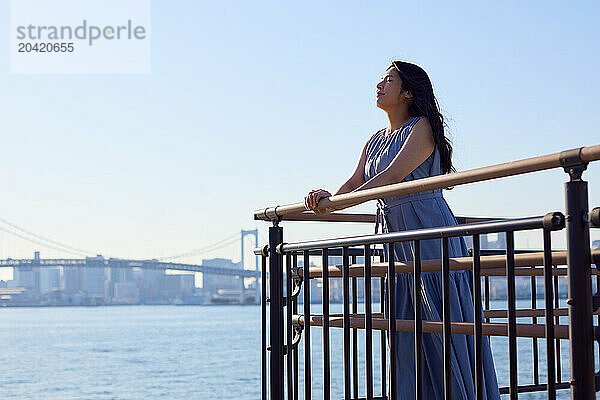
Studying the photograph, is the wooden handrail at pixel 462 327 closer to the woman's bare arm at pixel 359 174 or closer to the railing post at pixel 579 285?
the railing post at pixel 579 285

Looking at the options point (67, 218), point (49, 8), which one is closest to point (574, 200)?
point (49, 8)

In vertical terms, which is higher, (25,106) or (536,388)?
(25,106)

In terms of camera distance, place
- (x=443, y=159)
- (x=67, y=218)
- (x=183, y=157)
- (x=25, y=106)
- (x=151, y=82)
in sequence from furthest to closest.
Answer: (x=67, y=218) → (x=183, y=157) → (x=25, y=106) → (x=151, y=82) → (x=443, y=159)

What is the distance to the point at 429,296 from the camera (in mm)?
2279

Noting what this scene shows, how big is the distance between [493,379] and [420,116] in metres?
0.81

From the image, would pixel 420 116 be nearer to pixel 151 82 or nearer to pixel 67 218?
pixel 151 82

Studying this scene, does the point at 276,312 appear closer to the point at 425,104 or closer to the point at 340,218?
A: the point at 340,218

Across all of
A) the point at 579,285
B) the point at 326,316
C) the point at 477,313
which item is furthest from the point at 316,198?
the point at 579,285

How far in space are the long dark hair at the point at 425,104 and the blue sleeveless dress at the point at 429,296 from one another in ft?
0.12

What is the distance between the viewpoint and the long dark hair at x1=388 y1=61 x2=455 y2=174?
2.52 meters

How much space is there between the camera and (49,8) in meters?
25.7

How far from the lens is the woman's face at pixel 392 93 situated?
2.58 metres

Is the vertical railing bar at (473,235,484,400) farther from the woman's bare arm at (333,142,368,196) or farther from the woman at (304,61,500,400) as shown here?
the woman's bare arm at (333,142,368,196)

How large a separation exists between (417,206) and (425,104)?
33cm
